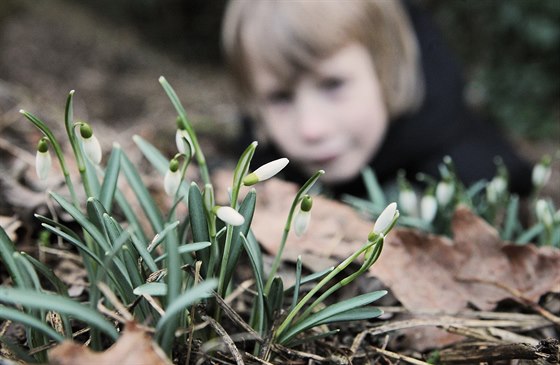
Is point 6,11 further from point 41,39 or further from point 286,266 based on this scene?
point 286,266

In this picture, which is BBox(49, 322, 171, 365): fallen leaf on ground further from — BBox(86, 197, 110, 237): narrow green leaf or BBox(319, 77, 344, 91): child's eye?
BBox(319, 77, 344, 91): child's eye

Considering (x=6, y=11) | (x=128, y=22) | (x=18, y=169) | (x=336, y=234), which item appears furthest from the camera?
(x=128, y=22)

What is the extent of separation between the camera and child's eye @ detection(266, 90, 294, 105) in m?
2.36

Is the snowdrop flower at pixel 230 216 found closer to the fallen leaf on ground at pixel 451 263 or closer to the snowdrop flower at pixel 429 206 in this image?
the fallen leaf on ground at pixel 451 263

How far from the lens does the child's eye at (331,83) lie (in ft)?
7.52

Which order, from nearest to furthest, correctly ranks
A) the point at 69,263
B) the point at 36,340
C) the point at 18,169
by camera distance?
1. the point at 36,340
2. the point at 69,263
3. the point at 18,169

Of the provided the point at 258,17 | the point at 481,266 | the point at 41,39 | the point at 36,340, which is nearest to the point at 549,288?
the point at 481,266

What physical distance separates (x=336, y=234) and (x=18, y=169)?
82 cm

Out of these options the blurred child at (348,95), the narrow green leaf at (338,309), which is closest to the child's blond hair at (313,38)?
the blurred child at (348,95)

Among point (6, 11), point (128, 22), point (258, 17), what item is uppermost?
point (258, 17)

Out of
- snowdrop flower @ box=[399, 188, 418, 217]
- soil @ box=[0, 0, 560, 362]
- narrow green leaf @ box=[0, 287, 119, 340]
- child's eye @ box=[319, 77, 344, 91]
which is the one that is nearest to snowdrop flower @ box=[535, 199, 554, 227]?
snowdrop flower @ box=[399, 188, 418, 217]

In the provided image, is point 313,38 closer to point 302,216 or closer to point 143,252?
point 302,216

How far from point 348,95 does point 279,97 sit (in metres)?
0.29

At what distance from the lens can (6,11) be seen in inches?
198
